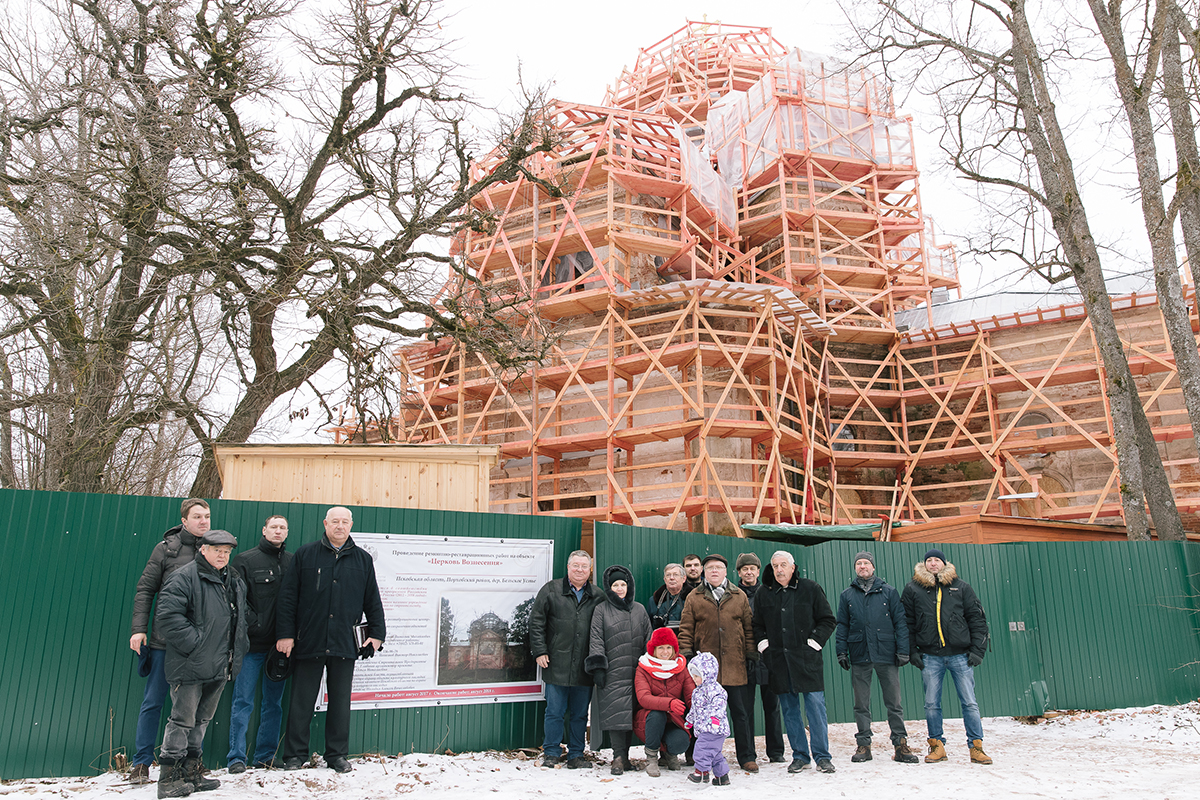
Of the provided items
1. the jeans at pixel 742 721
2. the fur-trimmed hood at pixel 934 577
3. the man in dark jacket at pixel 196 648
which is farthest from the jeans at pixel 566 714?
the fur-trimmed hood at pixel 934 577

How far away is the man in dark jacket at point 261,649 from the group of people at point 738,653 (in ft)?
6.59

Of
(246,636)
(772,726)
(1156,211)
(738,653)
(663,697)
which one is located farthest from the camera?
(1156,211)

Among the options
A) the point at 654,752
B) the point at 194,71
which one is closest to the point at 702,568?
the point at 654,752

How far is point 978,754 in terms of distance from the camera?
6758 millimetres

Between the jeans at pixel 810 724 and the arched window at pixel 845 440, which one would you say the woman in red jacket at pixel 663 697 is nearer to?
the jeans at pixel 810 724

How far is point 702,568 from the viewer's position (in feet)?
24.6

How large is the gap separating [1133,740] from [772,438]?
1067 centimetres

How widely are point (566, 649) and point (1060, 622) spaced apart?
21.4ft

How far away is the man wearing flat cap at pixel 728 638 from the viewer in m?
6.61

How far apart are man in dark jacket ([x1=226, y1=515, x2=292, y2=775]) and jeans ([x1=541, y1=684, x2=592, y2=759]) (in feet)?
6.80

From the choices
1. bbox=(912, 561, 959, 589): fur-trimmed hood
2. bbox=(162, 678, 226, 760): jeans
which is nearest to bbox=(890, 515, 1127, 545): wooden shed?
bbox=(912, 561, 959, 589): fur-trimmed hood

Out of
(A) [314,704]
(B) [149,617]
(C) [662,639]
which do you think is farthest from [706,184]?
(B) [149,617]

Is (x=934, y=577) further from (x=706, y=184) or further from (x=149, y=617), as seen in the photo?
(x=706, y=184)

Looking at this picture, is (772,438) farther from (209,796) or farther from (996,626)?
(209,796)
